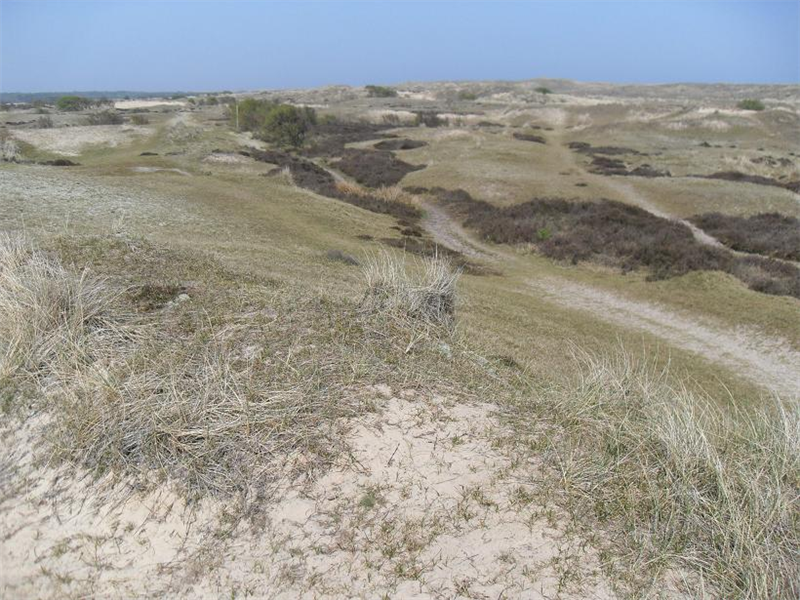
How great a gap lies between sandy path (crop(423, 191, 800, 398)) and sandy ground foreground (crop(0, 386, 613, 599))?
9528 millimetres

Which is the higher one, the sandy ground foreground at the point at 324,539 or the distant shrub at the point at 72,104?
the distant shrub at the point at 72,104

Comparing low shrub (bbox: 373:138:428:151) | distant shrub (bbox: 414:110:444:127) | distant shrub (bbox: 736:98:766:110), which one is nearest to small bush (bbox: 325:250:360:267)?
low shrub (bbox: 373:138:428:151)

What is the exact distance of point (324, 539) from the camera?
430cm

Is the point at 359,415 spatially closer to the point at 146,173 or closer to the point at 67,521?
the point at 67,521

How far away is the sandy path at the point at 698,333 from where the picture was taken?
558 inches

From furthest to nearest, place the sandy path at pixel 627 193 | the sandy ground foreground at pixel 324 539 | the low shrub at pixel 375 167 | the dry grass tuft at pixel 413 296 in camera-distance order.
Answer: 1. the low shrub at pixel 375 167
2. the sandy path at pixel 627 193
3. the dry grass tuft at pixel 413 296
4. the sandy ground foreground at pixel 324 539

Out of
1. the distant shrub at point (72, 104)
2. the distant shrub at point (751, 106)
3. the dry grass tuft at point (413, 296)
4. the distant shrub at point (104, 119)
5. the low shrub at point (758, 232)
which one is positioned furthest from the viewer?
the distant shrub at point (72, 104)

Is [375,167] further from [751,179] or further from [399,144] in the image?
[751,179]

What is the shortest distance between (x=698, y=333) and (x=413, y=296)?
12.5 metres

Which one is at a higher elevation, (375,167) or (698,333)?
(375,167)

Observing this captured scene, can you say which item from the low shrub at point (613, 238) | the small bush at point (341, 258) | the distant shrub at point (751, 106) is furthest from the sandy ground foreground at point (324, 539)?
the distant shrub at point (751, 106)

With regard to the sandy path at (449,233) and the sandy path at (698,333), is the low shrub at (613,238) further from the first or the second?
the sandy path at (698,333)

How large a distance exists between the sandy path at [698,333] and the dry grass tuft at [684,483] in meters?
7.09

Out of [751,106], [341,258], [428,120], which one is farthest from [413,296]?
[751,106]
